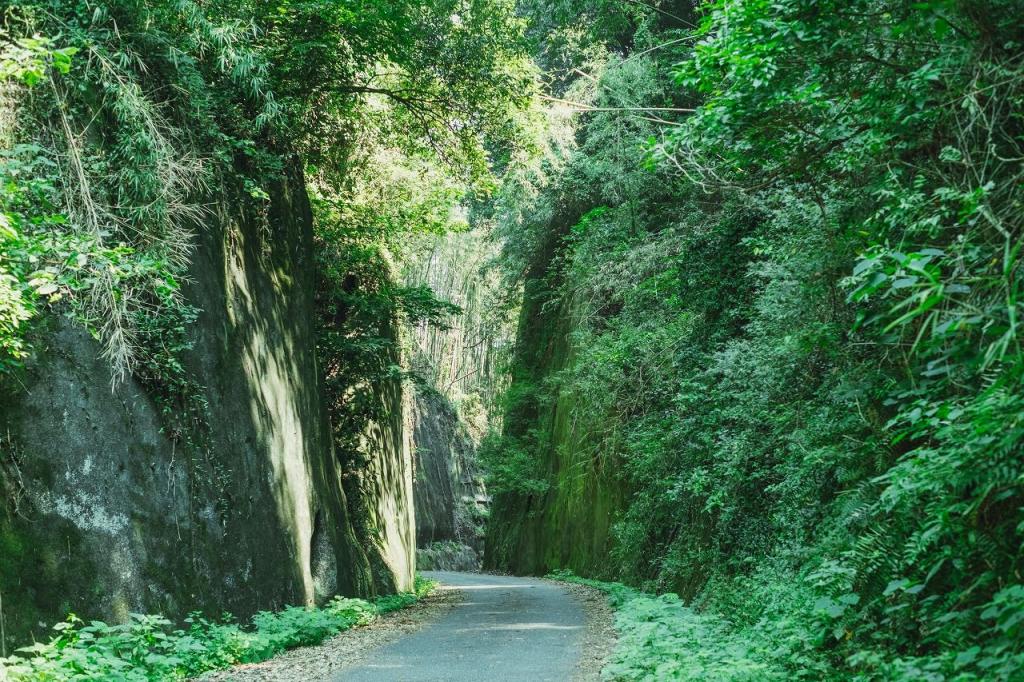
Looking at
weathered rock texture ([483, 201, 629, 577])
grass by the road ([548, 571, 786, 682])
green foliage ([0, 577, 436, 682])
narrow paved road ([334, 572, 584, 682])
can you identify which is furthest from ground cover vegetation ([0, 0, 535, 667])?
weathered rock texture ([483, 201, 629, 577])

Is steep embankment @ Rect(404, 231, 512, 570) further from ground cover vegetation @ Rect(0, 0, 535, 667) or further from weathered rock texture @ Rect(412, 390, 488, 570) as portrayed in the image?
ground cover vegetation @ Rect(0, 0, 535, 667)

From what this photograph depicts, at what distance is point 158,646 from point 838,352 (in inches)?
264

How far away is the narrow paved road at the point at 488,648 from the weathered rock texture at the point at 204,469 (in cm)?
195

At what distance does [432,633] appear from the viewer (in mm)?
10867

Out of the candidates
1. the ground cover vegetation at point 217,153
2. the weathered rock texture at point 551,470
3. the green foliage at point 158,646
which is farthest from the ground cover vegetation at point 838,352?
the weathered rock texture at point 551,470

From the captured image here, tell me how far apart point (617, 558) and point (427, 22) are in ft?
38.2

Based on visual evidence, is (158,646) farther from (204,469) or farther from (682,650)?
(682,650)

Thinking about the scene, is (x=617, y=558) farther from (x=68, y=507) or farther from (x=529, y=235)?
(x=68, y=507)

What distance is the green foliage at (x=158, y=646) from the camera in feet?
20.7

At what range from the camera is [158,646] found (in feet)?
24.7

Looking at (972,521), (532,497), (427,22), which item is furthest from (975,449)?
(532,497)

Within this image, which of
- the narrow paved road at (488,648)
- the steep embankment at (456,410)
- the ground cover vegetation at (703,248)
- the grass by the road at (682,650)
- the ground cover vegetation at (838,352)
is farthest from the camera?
the steep embankment at (456,410)

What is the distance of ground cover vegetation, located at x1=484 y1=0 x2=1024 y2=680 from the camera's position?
453cm

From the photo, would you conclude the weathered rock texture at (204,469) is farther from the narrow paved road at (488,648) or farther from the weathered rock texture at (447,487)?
the weathered rock texture at (447,487)
